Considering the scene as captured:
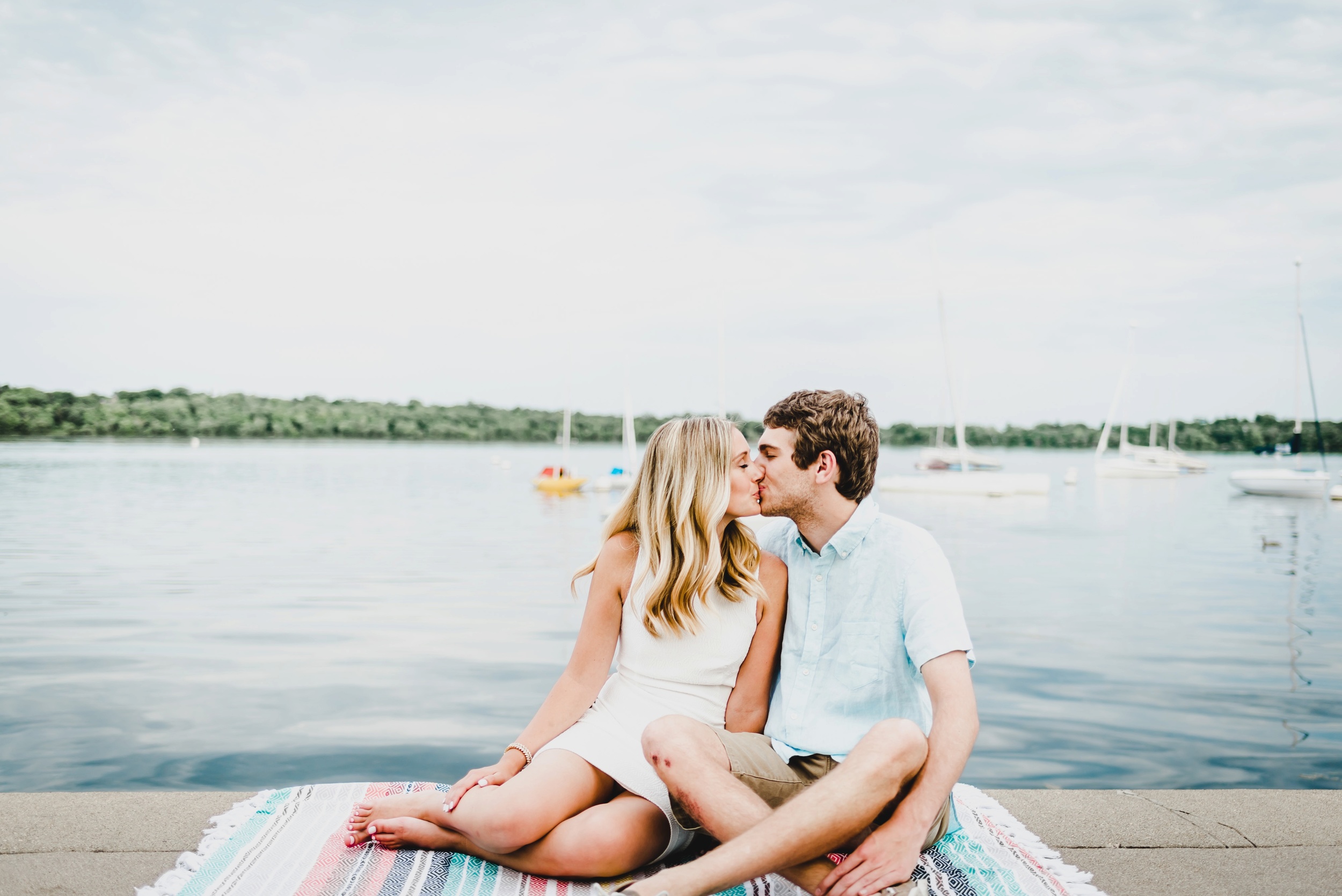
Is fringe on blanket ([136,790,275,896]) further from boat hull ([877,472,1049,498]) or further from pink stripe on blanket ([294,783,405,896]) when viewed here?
boat hull ([877,472,1049,498])

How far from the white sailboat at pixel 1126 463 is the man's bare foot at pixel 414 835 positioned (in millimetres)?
57336

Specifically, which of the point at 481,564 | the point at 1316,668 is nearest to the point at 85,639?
the point at 481,564

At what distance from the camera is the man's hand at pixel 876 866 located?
2.59m

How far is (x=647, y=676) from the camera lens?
3.20m

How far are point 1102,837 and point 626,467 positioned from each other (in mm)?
42610

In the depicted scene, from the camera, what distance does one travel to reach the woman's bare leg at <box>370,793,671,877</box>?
9.48 feet

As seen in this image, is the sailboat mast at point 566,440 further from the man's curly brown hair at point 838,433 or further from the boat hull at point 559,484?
the man's curly brown hair at point 838,433

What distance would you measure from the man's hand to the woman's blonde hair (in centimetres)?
81

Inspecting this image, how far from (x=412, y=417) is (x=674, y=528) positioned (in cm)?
11409

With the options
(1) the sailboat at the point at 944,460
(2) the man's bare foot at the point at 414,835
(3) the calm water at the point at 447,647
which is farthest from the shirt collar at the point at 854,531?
(1) the sailboat at the point at 944,460

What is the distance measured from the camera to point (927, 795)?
2.69 metres

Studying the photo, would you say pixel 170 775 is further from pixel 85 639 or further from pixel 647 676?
pixel 85 639

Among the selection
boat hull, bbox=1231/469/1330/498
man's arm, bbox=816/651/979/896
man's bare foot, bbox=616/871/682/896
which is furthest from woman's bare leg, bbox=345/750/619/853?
boat hull, bbox=1231/469/1330/498

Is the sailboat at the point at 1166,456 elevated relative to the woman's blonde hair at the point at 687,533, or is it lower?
lower
